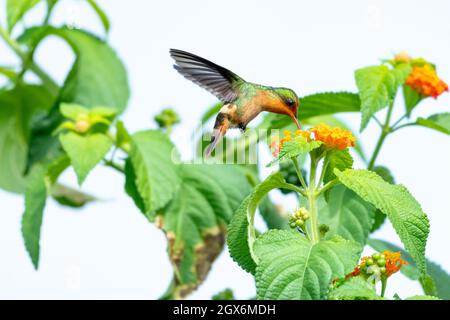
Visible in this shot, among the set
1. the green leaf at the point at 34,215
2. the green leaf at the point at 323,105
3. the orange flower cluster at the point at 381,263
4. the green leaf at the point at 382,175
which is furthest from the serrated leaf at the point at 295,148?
the green leaf at the point at 34,215

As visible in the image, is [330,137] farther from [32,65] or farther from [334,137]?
[32,65]

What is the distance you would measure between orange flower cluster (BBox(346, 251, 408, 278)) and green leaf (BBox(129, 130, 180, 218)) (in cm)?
70

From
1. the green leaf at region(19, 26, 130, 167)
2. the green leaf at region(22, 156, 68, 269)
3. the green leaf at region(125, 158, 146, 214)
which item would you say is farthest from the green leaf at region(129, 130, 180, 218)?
the green leaf at region(19, 26, 130, 167)

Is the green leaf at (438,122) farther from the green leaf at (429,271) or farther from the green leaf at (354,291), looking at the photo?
the green leaf at (354,291)

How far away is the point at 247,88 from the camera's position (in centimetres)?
114

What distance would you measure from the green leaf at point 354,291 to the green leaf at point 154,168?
733 mm

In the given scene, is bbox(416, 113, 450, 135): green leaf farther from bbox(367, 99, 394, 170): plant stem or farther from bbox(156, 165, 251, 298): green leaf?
bbox(156, 165, 251, 298): green leaf

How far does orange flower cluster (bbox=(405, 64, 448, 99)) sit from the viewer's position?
1571mm

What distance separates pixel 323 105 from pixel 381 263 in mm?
557

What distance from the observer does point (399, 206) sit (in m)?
1.04

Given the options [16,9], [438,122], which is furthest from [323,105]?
[16,9]

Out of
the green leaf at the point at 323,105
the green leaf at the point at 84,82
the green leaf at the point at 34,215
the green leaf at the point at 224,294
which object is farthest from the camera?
the green leaf at the point at 84,82

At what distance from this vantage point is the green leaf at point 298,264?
3.15 ft
